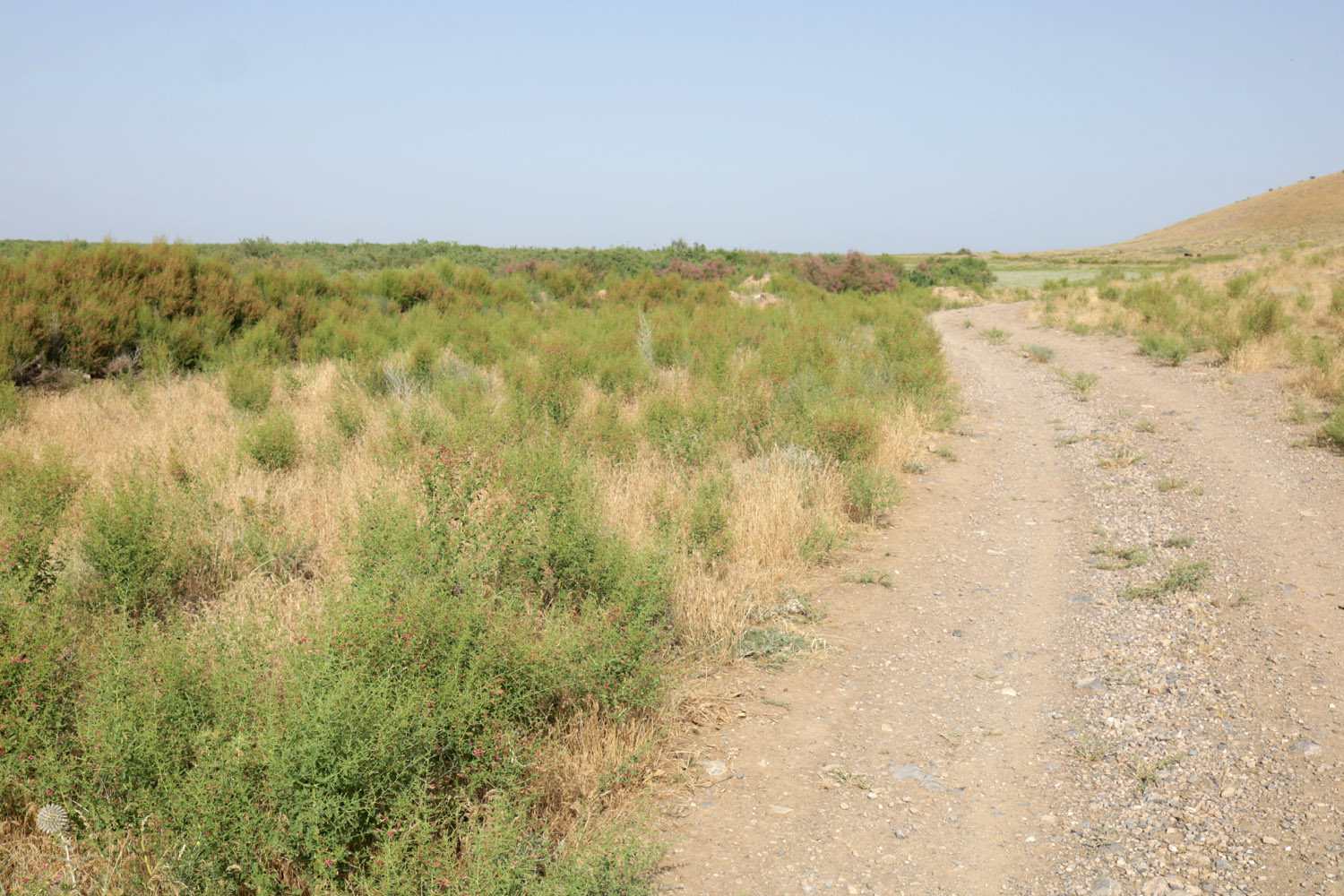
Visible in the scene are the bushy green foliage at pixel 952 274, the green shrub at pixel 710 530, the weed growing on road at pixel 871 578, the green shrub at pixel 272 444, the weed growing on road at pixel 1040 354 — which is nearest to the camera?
the green shrub at pixel 710 530

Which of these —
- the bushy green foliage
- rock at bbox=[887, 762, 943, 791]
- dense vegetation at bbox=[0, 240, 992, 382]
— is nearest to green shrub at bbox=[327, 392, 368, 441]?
dense vegetation at bbox=[0, 240, 992, 382]

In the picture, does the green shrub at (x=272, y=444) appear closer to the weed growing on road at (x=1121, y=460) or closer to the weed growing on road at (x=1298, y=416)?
the weed growing on road at (x=1121, y=460)

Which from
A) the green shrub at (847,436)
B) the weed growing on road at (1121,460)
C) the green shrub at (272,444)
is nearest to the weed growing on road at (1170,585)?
the green shrub at (847,436)

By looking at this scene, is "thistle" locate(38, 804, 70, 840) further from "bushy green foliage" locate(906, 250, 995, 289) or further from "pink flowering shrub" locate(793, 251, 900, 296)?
"bushy green foliage" locate(906, 250, 995, 289)

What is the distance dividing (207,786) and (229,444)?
18.6 ft

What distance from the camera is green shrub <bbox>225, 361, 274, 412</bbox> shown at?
366 inches

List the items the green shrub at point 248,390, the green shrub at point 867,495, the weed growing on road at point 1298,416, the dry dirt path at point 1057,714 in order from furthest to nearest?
the green shrub at point 248,390 → the weed growing on road at point 1298,416 → the green shrub at point 867,495 → the dry dirt path at point 1057,714

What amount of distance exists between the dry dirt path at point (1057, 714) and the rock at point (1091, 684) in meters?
0.02

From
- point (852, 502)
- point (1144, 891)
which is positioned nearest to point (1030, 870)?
point (1144, 891)

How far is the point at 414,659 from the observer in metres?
2.89

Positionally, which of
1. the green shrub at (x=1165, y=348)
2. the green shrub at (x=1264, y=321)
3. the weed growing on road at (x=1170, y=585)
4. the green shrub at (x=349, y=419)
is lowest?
the weed growing on road at (x=1170, y=585)

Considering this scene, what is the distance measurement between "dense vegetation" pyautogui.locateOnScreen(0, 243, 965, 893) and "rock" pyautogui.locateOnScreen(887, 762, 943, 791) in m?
1.07

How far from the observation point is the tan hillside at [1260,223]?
194ft

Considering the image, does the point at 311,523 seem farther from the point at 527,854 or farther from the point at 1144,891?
the point at 1144,891
